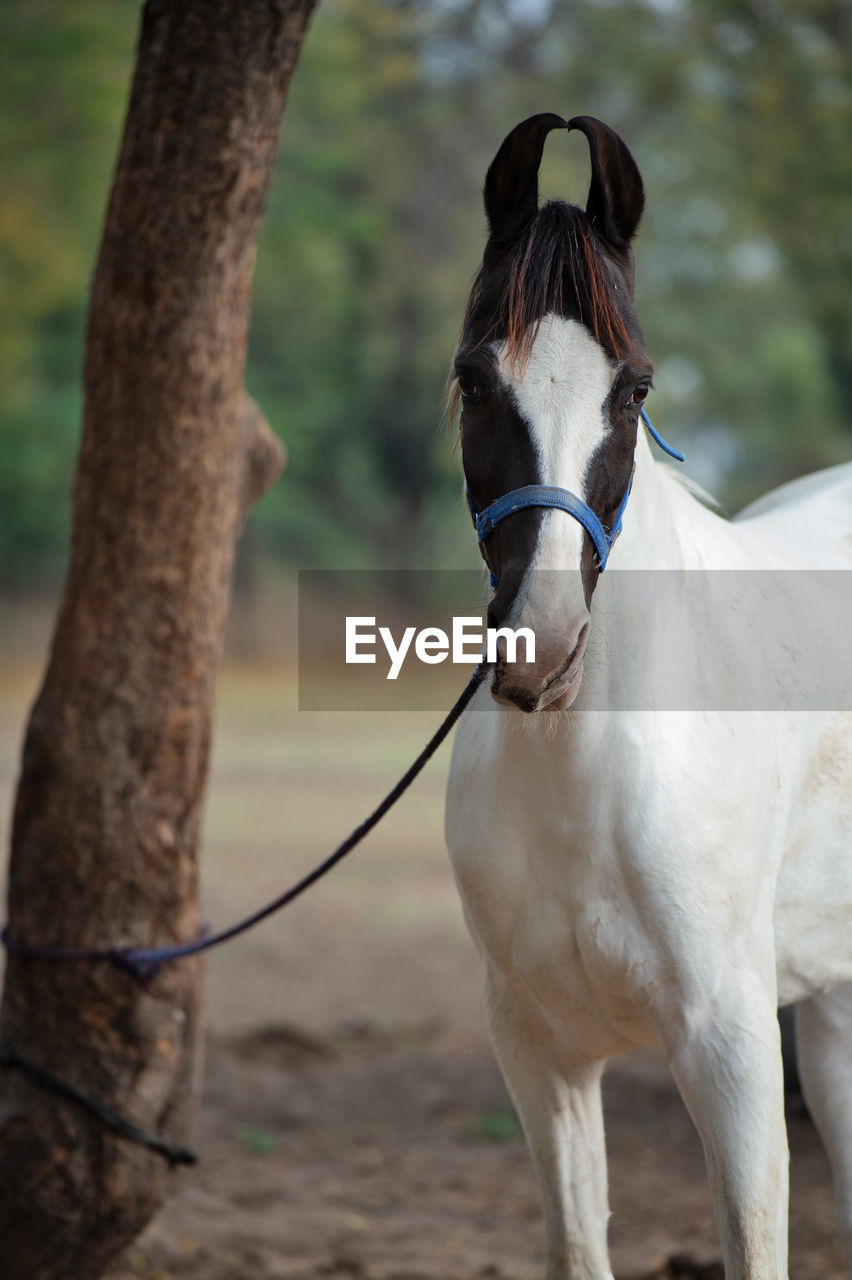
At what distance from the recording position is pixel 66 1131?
3.29m

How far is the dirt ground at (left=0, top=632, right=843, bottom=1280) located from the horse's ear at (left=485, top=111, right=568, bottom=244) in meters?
2.70

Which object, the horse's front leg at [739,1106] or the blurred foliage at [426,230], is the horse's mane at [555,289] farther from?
the blurred foliage at [426,230]

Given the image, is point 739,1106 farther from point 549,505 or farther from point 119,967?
point 119,967

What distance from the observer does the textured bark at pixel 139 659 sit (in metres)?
3.24

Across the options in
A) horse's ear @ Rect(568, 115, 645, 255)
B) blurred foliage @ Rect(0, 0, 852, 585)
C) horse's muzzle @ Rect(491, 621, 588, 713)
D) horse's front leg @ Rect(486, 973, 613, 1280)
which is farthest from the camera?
blurred foliage @ Rect(0, 0, 852, 585)

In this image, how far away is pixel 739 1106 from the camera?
2.10 meters

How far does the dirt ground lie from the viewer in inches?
150

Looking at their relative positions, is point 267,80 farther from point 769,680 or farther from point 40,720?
point 769,680

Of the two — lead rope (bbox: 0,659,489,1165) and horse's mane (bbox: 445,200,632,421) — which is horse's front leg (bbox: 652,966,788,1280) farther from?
lead rope (bbox: 0,659,489,1165)

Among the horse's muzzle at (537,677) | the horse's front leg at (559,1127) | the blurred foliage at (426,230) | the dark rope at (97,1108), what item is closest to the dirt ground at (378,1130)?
the dark rope at (97,1108)

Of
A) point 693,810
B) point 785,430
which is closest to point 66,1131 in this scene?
point 693,810

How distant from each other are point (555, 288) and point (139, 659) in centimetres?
181

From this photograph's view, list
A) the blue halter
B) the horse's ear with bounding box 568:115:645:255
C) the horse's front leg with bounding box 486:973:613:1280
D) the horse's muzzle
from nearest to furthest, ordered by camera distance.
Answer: the horse's muzzle
the blue halter
the horse's ear with bounding box 568:115:645:255
the horse's front leg with bounding box 486:973:613:1280

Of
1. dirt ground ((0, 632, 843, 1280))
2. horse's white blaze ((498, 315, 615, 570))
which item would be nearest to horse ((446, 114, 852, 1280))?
horse's white blaze ((498, 315, 615, 570))
